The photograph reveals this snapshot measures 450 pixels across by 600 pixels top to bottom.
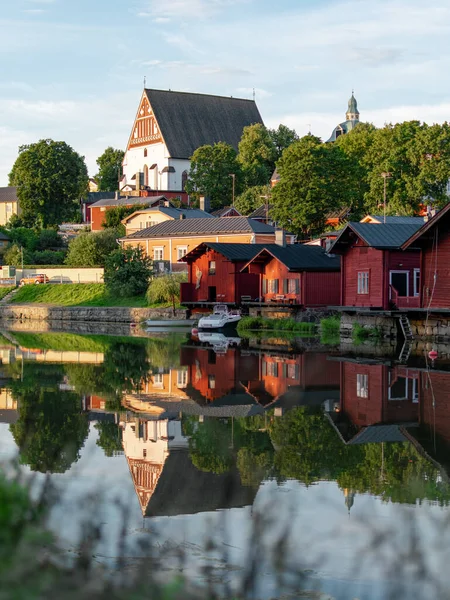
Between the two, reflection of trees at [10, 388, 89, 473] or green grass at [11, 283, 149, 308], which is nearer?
reflection of trees at [10, 388, 89, 473]

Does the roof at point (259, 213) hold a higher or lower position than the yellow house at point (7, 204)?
lower

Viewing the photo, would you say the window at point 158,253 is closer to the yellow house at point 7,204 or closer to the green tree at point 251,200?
the green tree at point 251,200

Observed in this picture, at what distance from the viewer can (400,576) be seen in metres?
8.41

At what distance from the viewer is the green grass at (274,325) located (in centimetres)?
5062

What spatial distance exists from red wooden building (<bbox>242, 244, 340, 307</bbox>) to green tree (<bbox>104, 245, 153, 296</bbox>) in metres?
13.8

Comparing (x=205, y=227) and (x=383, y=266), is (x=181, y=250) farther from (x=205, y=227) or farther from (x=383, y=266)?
(x=383, y=266)

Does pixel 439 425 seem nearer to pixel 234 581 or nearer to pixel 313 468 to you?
pixel 313 468

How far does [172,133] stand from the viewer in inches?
5133

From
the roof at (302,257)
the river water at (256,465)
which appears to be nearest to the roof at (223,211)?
the roof at (302,257)

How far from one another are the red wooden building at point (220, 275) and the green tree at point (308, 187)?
50.4 feet


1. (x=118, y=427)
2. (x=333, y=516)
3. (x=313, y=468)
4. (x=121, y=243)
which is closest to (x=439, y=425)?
(x=313, y=468)

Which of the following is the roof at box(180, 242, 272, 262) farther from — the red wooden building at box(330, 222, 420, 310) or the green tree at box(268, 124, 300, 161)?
the green tree at box(268, 124, 300, 161)

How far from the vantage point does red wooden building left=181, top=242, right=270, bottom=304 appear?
5966 cm

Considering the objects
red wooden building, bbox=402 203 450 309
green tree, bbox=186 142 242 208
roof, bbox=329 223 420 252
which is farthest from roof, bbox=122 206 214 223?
red wooden building, bbox=402 203 450 309
